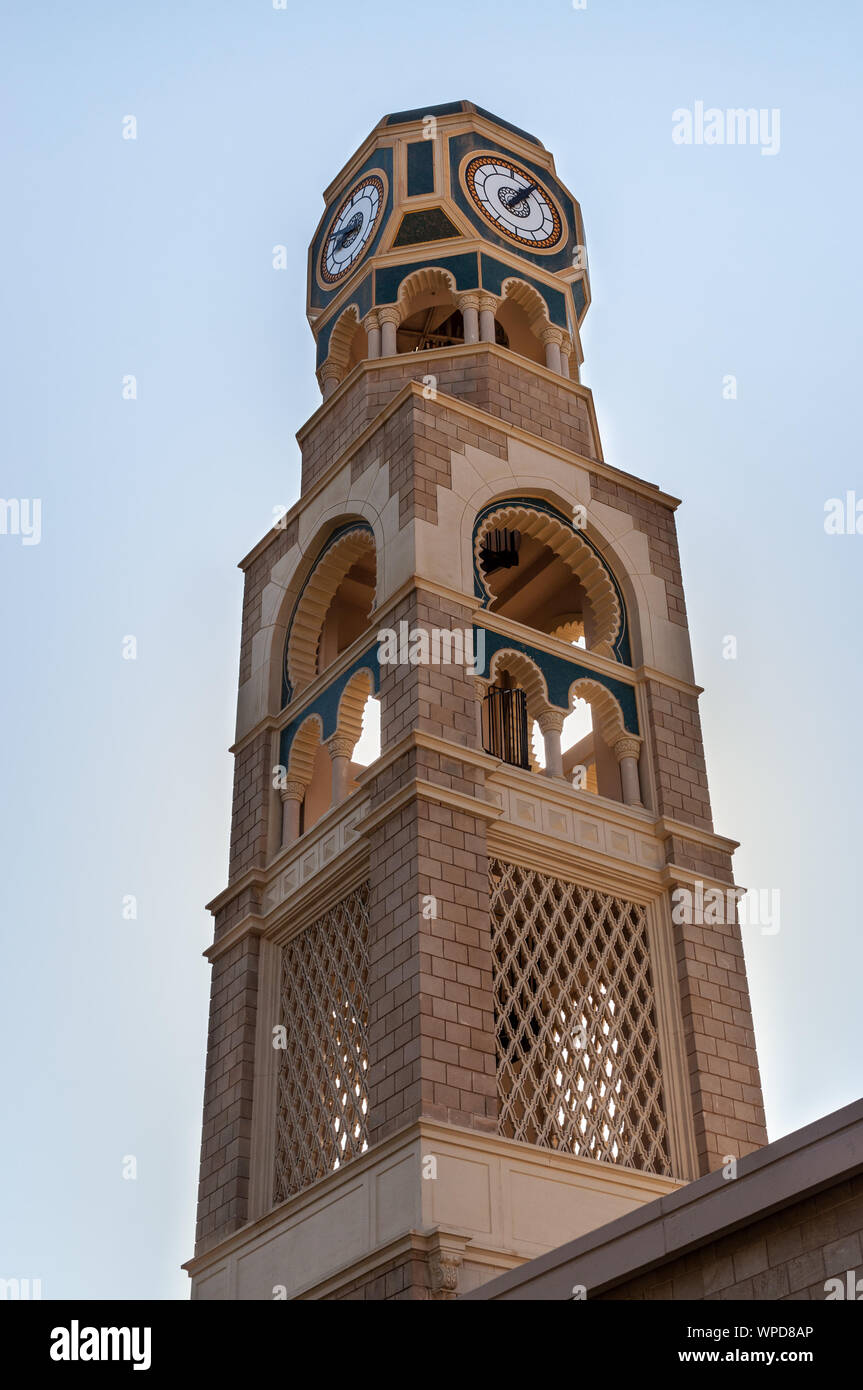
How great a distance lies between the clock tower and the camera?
18.5 metres

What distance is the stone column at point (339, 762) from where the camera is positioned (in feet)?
73.8

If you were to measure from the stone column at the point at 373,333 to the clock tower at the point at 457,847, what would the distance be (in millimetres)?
82

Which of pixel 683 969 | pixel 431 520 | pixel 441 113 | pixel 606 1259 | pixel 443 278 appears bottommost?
pixel 606 1259

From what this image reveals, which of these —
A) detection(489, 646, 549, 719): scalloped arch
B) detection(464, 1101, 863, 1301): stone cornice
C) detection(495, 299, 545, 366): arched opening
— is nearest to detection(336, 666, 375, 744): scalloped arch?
detection(489, 646, 549, 719): scalloped arch

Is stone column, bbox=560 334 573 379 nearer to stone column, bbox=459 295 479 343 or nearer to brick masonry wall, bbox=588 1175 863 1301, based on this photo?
stone column, bbox=459 295 479 343

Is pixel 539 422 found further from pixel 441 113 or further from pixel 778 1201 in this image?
pixel 778 1201

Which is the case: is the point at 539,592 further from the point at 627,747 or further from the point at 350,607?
the point at 627,747

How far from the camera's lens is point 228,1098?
69.9ft

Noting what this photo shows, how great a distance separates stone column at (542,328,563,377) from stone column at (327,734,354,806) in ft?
26.8

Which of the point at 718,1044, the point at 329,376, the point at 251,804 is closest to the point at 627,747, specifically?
the point at 718,1044

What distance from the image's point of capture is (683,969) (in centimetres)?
2114

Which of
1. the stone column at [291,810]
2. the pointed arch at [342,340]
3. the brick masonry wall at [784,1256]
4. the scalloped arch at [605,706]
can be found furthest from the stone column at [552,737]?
the brick masonry wall at [784,1256]
